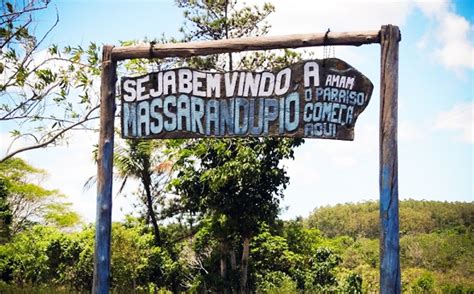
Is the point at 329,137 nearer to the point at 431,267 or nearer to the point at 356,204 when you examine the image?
the point at 431,267

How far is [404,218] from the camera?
50.0 m

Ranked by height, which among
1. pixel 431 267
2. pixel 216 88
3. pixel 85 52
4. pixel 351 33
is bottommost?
pixel 431 267

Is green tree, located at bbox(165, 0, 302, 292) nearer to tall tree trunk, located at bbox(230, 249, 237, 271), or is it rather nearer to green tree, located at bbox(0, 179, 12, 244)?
tall tree trunk, located at bbox(230, 249, 237, 271)

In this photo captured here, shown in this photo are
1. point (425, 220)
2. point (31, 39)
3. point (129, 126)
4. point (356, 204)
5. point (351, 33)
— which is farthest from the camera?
point (356, 204)

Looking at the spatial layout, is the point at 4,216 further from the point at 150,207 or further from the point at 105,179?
the point at 105,179

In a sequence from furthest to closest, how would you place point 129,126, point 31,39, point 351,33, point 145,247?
point 145,247 < point 31,39 < point 129,126 < point 351,33

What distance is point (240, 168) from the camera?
15531 mm

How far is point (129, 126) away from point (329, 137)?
5.73 feet

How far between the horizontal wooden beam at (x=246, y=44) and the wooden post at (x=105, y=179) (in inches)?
7.2

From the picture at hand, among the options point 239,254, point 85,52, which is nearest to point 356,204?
Result: point 239,254

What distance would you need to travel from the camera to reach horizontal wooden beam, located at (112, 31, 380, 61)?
16.1 ft

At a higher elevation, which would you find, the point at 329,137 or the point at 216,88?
the point at 216,88

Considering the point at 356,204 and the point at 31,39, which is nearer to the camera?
the point at 31,39

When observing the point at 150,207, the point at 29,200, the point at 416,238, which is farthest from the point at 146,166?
the point at 416,238
